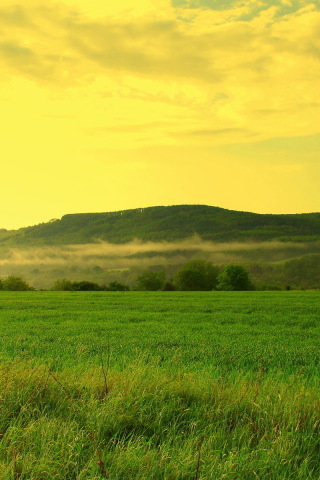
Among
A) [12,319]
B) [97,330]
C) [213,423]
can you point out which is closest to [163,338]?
[97,330]

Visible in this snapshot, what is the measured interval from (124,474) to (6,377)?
2.38 metres

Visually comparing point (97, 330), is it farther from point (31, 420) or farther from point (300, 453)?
point (300, 453)

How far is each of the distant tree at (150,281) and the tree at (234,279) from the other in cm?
1840

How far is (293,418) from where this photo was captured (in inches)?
165

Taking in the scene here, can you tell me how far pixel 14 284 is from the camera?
8500 cm

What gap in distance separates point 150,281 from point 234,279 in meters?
23.8

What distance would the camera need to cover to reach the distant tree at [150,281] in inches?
4040

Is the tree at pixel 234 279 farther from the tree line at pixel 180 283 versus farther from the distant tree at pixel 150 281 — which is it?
the distant tree at pixel 150 281

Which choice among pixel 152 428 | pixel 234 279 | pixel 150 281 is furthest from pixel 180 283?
pixel 152 428

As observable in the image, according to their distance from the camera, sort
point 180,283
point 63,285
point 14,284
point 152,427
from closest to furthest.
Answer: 1. point 152,427
2. point 63,285
3. point 14,284
4. point 180,283

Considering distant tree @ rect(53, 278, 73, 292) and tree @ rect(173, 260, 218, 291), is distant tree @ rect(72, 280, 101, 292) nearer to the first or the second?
distant tree @ rect(53, 278, 73, 292)

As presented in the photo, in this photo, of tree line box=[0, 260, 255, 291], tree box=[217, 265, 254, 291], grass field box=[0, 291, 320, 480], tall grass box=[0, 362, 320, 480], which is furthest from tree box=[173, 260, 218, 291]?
tall grass box=[0, 362, 320, 480]

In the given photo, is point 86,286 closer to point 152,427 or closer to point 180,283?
point 180,283

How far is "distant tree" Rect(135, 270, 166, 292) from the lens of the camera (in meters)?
103
